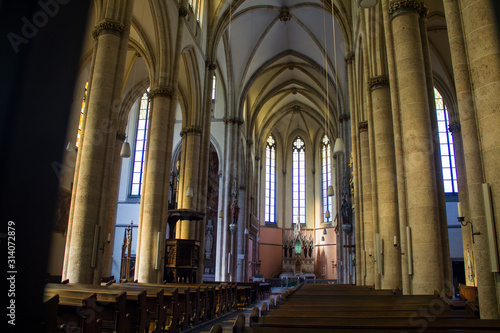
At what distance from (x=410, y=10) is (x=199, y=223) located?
12.0 m

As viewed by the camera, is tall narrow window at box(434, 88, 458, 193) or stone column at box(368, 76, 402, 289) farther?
tall narrow window at box(434, 88, 458, 193)

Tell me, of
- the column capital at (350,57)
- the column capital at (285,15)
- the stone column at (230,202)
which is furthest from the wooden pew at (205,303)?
the column capital at (285,15)

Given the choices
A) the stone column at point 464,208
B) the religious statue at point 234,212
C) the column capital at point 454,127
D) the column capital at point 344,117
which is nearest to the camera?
the stone column at point 464,208

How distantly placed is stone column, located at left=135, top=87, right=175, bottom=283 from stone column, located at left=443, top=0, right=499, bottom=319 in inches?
390

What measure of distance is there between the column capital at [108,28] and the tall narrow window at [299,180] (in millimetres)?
30899

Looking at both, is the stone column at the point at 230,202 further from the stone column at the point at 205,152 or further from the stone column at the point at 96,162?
the stone column at the point at 96,162

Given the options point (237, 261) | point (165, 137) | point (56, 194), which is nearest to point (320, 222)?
point (237, 261)

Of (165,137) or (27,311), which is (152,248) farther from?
(27,311)

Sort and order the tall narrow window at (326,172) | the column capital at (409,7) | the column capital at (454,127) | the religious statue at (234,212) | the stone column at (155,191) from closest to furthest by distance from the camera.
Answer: the column capital at (409,7)
the stone column at (155,191)
the column capital at (454,127)
the religious statue at (234,212)
the tall narrow window at (326,172)

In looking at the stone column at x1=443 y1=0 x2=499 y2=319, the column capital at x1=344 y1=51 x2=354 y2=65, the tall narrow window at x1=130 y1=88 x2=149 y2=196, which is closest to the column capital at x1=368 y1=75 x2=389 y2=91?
the column capital at x1=344 y1=51 x2=354 y2=65

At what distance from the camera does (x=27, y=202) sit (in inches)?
36.5

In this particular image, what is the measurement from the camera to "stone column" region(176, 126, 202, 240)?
648 inches

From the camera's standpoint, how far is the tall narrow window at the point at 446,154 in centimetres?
2145

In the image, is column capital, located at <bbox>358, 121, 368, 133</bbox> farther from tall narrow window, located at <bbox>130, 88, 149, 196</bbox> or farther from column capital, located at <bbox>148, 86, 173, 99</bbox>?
tall narrow window, located at <bbox>130, 88, 149, 196</bbox>
